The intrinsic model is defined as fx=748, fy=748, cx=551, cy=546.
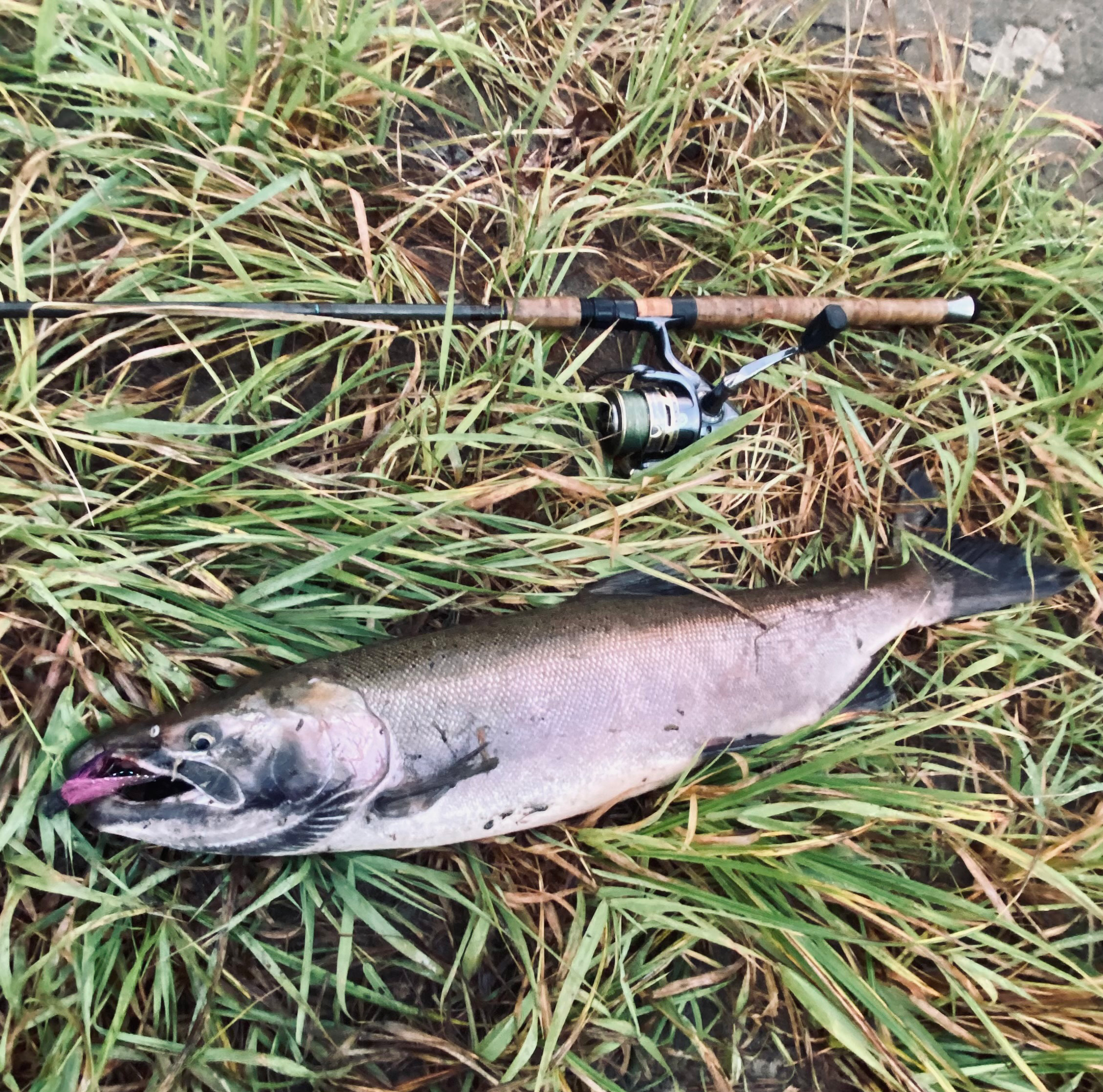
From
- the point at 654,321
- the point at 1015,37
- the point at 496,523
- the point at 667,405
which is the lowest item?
the point at 496,523

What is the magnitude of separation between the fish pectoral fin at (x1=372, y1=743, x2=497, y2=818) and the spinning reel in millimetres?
932

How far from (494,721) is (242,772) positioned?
569 millimetres

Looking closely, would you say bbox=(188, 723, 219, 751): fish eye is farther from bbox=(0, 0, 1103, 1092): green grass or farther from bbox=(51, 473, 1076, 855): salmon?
bbox=(0, 0, 1103, 1092): green grass

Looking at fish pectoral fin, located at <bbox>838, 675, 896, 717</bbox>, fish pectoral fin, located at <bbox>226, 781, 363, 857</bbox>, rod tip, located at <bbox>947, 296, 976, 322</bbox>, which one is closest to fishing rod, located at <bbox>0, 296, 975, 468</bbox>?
rod tip, located at <bbox>947, 296, 976, 322</bbox>

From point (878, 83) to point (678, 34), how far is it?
852 millimetres

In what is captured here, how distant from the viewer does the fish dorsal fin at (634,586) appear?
2.06 metres

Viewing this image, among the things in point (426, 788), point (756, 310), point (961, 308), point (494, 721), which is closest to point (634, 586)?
point (494, 721)

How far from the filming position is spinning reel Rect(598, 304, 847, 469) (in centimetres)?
206

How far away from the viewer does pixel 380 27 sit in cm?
217

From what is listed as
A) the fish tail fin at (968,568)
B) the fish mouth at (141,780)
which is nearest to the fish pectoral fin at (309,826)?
the fish mouth at (141,780)

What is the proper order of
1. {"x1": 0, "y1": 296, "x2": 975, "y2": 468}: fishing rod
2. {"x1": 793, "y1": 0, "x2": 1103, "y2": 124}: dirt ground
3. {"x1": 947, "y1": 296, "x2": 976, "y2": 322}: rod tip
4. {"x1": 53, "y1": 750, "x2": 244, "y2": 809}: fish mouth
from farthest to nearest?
{"x1": 793, "y1": 0, "x2": 1103, "y2": 124}: dirt ground
{"x1": 947, "y1": 296, "x2": 976, "y2": 322}: rod tip
{"x1": 0, "y1": 296, "x2": 975, "y2": 468}: fishing rod
{"x1": 53, "y1": 750, "x2": 244, "y2": 809}: fish mouth

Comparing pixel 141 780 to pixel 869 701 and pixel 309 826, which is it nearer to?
pixel 309 826

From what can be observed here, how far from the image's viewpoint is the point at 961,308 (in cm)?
239

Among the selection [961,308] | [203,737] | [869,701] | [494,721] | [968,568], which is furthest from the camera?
[961,308]
